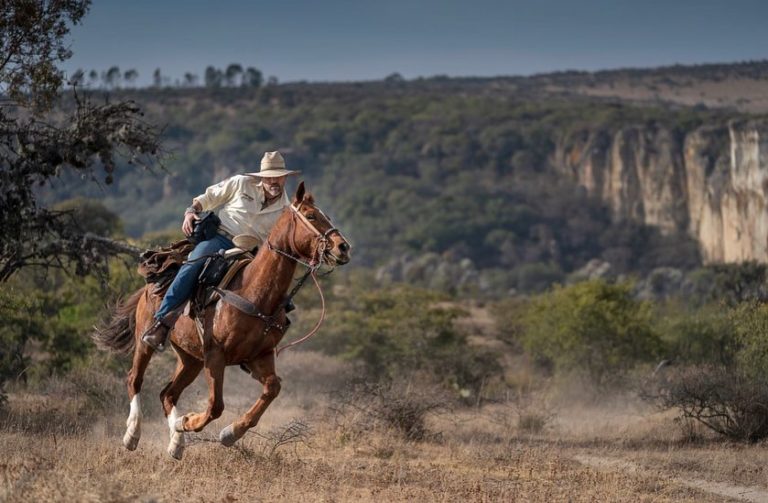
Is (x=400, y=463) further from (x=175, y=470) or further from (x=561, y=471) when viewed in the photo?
(x=175, y=470)

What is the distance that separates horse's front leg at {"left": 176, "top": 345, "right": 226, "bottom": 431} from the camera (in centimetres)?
1201

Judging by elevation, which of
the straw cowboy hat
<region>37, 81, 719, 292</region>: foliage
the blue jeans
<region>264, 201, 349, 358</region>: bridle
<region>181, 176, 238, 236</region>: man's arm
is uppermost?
the straw cowboy hat

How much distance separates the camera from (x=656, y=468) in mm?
14562

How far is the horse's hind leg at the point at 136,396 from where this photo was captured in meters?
12.8

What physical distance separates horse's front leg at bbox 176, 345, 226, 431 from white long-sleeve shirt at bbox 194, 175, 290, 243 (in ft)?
→ 4.58

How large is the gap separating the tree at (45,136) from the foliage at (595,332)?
47.7ft

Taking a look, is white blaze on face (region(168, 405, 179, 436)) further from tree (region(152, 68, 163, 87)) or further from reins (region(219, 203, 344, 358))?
tree (region(152, 68, 163, 87))

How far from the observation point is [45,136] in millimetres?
15016

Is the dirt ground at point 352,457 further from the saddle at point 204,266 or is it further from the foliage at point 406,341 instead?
the foliage at point 406,341

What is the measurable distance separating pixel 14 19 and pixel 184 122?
10252 cm

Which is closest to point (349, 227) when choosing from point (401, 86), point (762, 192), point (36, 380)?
point (762, 192)

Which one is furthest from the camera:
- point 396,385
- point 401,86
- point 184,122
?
point 401,86

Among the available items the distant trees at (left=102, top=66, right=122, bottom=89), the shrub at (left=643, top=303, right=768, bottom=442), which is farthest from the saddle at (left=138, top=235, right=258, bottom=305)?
Answer: the distant trees at (left=102, top=66, right=122, bottom=89)

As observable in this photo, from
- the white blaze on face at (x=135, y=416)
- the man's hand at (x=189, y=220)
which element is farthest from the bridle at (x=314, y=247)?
the white blaze on face at (x=135, y=416)
